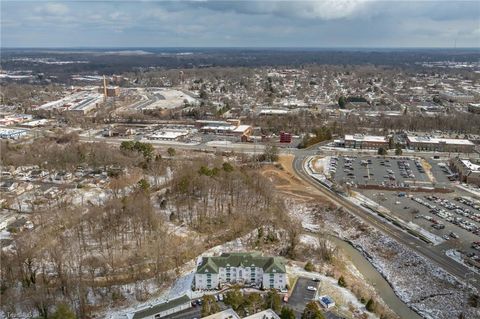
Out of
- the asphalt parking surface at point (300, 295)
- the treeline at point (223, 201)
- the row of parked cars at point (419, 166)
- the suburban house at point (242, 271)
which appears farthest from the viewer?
the row of parked cars at point (419, 166)

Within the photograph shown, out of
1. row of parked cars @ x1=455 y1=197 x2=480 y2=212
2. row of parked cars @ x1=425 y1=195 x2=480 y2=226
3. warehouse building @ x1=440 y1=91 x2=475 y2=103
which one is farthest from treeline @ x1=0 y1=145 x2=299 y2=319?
warehouse building @ x1=440 y1=91 x2=475 y2=103

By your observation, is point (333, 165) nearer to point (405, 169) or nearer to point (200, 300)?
point (405, 169)

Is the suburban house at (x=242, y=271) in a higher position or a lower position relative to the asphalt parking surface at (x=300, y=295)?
higher

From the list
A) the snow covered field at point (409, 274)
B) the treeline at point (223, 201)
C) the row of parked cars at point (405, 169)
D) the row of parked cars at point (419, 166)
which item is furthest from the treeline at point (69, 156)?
the row of parked cars at point (419, 166)

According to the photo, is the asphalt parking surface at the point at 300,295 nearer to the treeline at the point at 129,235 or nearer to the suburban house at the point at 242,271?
the suburban house at the point at 242,271

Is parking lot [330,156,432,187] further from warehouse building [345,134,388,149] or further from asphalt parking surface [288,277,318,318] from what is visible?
asphalt parking surface [288,277,318,318]
